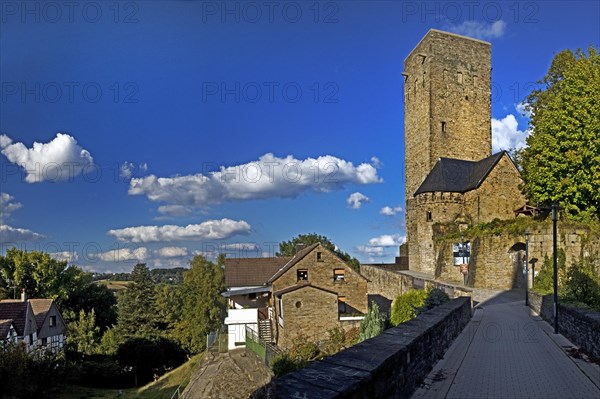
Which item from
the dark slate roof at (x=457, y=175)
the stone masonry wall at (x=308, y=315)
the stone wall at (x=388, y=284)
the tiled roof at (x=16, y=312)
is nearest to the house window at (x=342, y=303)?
the stone wall at (x=388, y=284)

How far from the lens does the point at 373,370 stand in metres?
3.80

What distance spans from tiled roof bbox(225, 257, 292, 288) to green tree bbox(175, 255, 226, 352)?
8.54m

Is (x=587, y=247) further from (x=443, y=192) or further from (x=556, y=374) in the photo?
(x=556, y=374)

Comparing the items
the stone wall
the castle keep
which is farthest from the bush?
the castle keep

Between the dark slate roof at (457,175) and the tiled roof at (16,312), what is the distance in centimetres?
3276

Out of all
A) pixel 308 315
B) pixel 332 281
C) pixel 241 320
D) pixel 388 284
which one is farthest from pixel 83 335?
pixel 388 284

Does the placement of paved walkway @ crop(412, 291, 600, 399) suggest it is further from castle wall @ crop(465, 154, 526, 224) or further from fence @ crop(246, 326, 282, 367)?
castle wall @ crop(465, 154, 526, 224)

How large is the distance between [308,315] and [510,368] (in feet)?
61.6

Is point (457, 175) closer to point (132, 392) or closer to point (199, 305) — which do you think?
point (199, 305)

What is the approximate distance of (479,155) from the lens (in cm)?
4384

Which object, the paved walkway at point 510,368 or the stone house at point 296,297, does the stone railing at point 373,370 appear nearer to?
the paved walkway at point 510,368

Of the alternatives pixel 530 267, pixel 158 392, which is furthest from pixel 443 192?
pixel 158 392

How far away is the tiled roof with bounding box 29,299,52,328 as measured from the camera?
33.3m

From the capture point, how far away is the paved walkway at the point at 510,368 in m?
6.80
